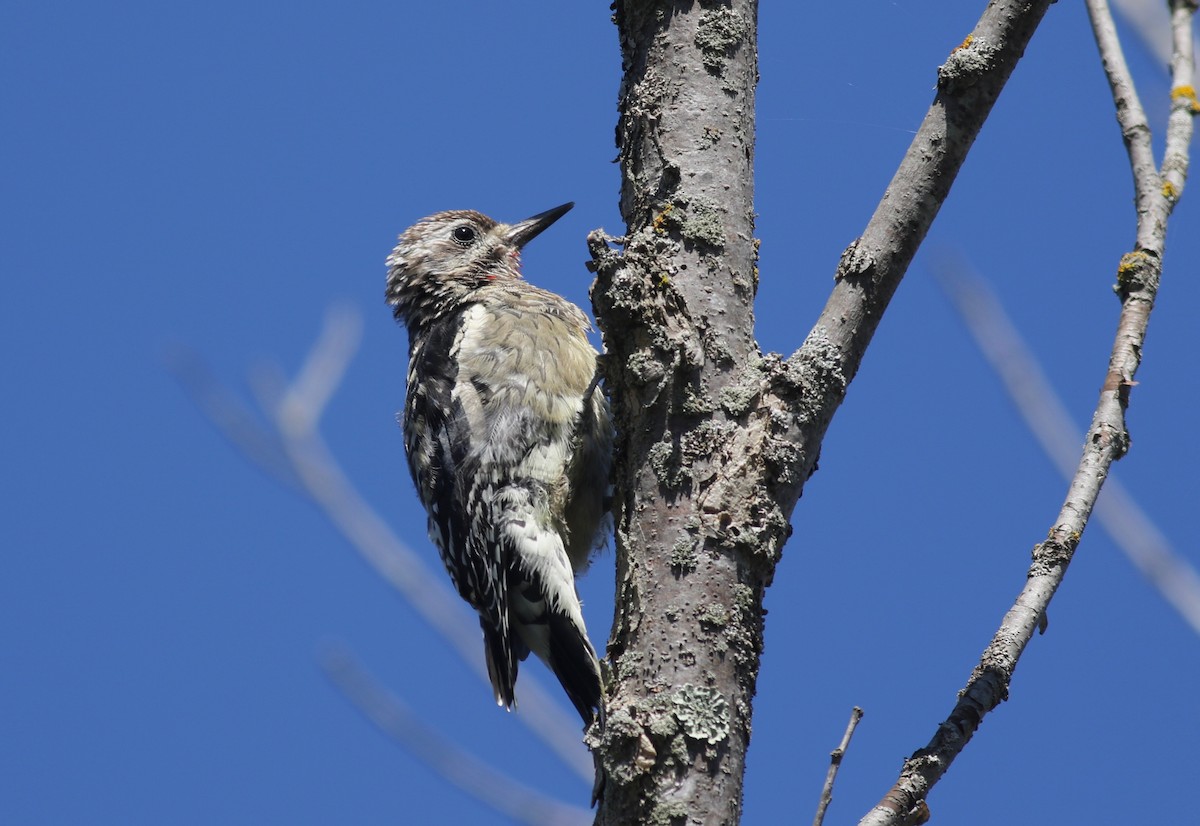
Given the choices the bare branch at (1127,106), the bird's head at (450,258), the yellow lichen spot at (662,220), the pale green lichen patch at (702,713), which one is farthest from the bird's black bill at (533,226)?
the pale green lichen patch at (702,713)

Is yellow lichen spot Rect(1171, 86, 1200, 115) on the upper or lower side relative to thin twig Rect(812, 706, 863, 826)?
upper

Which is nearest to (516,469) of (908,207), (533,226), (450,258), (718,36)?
(450,258)

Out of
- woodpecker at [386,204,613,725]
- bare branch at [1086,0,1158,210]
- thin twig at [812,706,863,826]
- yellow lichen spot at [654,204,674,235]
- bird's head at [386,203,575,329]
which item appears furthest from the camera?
bird's head at [386,203,575,329]

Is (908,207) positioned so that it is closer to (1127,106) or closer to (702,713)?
(1127,106)

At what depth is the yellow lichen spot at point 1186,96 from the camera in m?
2.21

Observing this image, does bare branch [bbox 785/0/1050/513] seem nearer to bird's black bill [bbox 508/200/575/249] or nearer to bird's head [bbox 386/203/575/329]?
bird's head [bbox 386/203/575/329]

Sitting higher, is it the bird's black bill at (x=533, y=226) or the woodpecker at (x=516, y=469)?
the bird's black bill at (x=533, y=226)

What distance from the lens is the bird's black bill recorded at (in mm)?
5105

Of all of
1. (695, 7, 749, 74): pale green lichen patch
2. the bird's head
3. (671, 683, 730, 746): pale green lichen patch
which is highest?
the bird's head

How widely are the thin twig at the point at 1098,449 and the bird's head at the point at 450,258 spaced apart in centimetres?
290

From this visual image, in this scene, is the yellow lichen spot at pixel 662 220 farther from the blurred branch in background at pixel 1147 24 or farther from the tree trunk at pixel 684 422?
the blurred branch in background at pixel 1147 24

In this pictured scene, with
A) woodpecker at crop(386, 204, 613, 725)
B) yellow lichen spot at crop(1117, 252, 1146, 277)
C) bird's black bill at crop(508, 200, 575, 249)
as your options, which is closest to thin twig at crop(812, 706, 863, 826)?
yellow lichen spot at crop(1117, 252, 1146, 277)

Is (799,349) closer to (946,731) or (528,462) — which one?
(946,731)

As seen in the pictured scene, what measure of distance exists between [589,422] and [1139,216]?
203 cm
